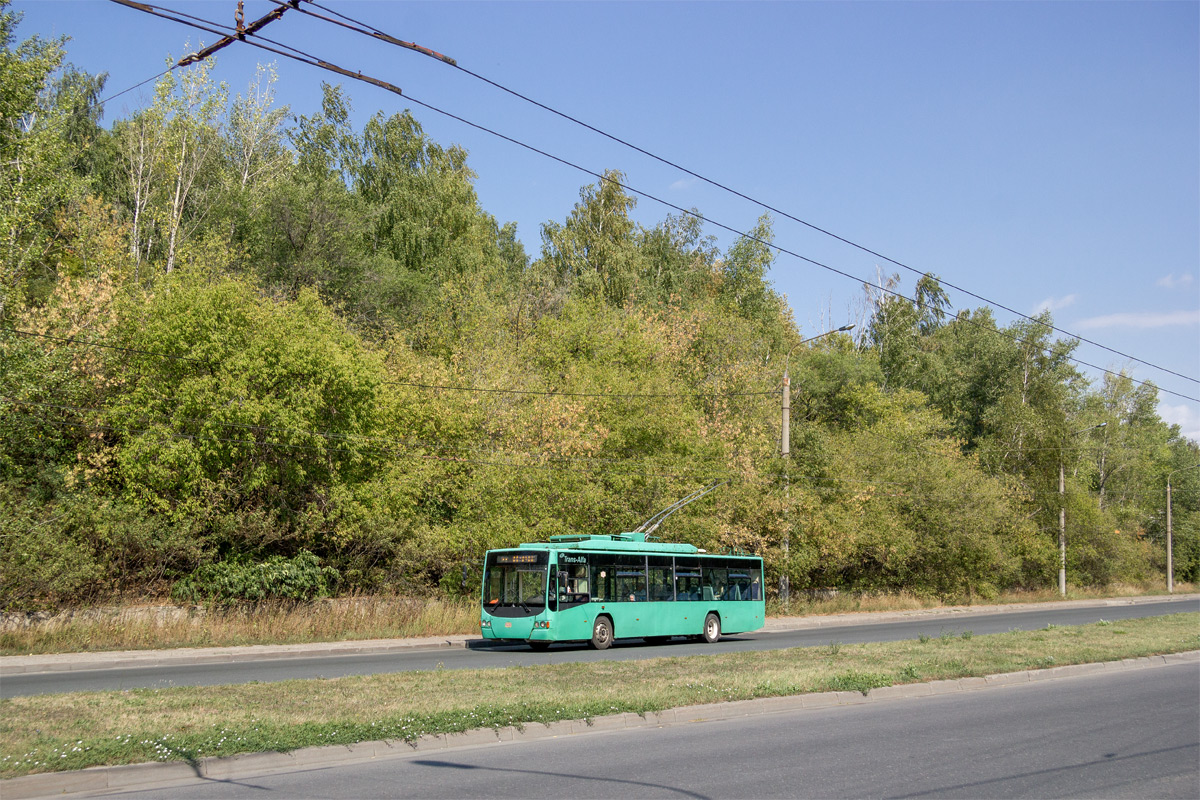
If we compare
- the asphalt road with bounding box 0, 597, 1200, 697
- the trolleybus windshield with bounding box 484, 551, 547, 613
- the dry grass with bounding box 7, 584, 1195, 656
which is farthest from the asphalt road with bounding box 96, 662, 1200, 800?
the dry grass with bounding box 7, 584, 1195, 656

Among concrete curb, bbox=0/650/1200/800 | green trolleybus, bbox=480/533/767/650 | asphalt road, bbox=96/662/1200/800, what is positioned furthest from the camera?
green trolleybus, bbox=480/533/767/650

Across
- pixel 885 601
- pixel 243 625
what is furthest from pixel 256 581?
pixel 885 601

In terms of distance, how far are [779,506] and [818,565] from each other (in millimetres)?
5926

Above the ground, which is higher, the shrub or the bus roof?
the bus roof

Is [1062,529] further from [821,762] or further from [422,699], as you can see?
[821,762]

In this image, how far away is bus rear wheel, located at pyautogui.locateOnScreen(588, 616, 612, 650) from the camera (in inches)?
928

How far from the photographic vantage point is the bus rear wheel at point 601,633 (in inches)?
928

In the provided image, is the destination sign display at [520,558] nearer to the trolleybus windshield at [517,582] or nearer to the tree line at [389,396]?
the trolleybus windshield at [517,582]

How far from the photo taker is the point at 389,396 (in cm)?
3138

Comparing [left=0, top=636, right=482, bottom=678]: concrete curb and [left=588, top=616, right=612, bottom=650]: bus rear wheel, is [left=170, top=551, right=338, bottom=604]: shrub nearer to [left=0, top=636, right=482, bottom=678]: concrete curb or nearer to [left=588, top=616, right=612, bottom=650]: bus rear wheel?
[left=0, top=636, right=482, bottom=678]: concrete curb

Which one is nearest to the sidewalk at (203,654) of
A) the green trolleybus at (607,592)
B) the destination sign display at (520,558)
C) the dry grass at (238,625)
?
the dry grass at (238,625)

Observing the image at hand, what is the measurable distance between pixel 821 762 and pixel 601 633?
15116mm

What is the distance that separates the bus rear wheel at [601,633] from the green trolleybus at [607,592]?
27 millimetres

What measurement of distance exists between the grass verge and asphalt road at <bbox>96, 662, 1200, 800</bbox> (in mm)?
624
